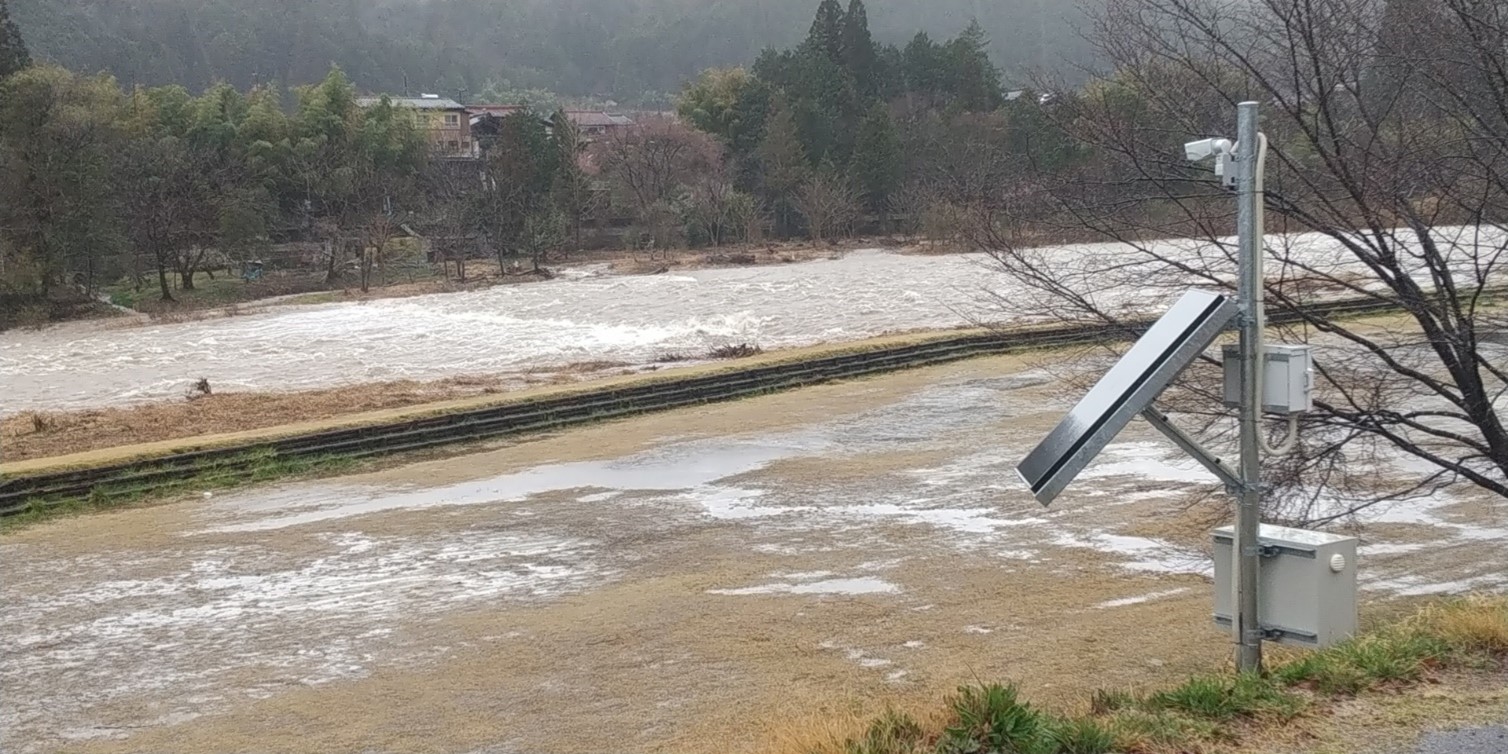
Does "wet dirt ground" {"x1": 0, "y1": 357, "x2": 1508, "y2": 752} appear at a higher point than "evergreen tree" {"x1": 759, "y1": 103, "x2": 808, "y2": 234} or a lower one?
lower

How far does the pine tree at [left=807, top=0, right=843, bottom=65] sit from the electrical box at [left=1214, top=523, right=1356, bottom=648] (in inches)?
2276

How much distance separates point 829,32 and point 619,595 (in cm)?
5486

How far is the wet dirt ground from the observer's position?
695 cm

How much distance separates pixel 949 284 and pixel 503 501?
24.5 m

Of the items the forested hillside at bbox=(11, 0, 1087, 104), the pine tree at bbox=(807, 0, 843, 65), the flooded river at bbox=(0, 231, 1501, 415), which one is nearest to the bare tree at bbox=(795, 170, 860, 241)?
the pine tree at bbox=(807, 0, 843, 65)

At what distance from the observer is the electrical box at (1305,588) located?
493cm

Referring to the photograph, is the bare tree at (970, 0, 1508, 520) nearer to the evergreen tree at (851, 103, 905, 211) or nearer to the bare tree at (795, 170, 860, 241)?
the bare tree at (795, 170, 860, 241)

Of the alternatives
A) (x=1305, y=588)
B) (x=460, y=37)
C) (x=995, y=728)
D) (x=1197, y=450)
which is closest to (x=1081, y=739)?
(x=995, y=728)

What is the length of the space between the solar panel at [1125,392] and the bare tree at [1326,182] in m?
3.30

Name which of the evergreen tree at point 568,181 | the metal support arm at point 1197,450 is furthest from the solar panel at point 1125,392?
the evergreen tree at point 568,181

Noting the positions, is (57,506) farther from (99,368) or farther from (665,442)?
(99,368)

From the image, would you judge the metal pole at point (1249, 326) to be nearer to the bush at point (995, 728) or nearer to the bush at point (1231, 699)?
the bush at point (1231, 699)

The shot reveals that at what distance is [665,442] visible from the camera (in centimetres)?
1633

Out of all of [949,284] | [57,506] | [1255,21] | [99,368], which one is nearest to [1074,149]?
[1255,21]
